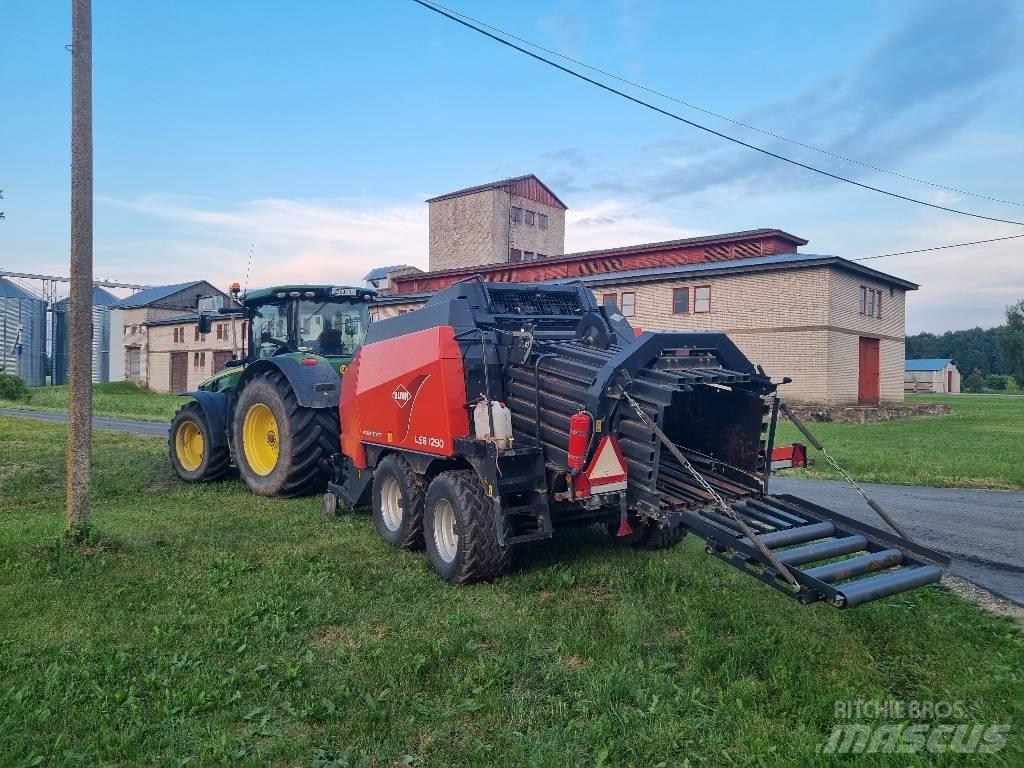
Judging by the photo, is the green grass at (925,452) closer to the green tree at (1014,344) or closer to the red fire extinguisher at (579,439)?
the red fire extinguisher at (579,439)

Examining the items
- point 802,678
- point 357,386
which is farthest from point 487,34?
point 802,678

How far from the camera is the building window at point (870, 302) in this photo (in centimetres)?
2731

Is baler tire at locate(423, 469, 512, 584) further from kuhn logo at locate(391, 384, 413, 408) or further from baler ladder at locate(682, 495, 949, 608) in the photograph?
baler ladder at locate(682, 495, 949, 608)

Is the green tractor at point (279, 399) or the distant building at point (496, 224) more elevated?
the distant building at point (496, 224)

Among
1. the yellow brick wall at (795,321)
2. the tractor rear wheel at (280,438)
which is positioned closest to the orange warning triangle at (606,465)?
the tractor rear wheel at (280,438)

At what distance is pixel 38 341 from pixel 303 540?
65333 millimetres

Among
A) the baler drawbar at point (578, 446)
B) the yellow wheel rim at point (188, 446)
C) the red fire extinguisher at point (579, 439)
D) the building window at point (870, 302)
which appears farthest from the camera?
the building window at point (870, 302)

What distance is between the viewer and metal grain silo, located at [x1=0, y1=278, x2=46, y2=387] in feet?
186

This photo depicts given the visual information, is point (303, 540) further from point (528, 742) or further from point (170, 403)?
point (170, 403)

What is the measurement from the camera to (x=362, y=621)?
5.22 meters

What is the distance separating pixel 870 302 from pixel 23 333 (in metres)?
61.0

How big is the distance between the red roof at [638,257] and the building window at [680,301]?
11.2 feet

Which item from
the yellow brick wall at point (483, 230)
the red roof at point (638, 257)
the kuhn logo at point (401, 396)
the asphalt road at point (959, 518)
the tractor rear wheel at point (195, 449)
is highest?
the yellow brick wall at point (483, 230)

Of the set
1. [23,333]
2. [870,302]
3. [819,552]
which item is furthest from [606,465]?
[23,333]
